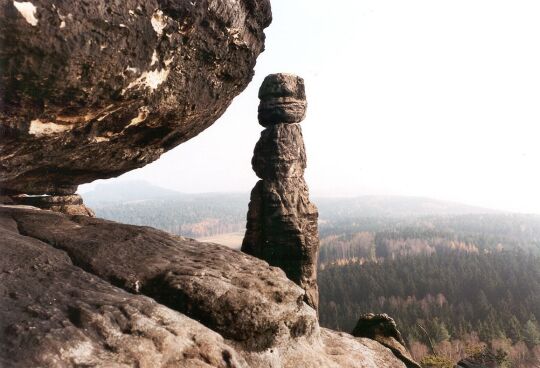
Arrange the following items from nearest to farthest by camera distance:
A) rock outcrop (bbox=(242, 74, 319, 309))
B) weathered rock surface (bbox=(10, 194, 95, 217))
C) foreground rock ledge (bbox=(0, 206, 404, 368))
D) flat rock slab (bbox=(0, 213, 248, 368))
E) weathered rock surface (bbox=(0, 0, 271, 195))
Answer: flat rock slab (bbox=(0, 213, 248, 368)), foreground rock ledge (bbox=(0, 206, 404, 368)), weathered rock surface (bbox=(0, 0, 271, 195)), weathered rock surface (bbox=(10, 194, 95, 217)), rock outcrop (bbox=(242, 74, 319, 309))

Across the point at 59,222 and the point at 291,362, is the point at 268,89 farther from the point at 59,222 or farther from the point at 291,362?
the point at 291,362

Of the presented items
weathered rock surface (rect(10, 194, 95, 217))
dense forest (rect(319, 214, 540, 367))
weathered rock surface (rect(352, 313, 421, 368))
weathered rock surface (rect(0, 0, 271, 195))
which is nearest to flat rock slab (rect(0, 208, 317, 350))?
weathered rock surface (rect(0, 0, 271, 195))

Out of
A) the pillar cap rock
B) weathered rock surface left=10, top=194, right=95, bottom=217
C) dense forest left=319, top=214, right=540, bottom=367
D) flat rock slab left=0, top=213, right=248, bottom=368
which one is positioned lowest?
dense forest left=319, top=214, right=540, bottom=367

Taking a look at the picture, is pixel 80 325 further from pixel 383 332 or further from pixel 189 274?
pixel 383 332

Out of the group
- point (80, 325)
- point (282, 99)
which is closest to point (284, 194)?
point (282, 99)

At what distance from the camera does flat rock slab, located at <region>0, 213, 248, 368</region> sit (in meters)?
5.66

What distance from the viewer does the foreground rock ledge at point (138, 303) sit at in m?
6.05

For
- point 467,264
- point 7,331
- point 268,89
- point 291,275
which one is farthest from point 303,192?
point 467,264

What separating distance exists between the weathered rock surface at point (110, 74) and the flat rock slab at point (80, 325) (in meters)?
2.78

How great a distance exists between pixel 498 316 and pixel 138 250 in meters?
103

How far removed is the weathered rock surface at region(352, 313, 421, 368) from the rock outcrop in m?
2.97

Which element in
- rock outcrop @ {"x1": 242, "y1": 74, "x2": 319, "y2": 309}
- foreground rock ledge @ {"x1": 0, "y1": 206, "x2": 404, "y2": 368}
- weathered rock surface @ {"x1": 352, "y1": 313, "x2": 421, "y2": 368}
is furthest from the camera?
rock outcrop @ {"x1": 242, "y1": 74, "x2": 319, "y2": 309}

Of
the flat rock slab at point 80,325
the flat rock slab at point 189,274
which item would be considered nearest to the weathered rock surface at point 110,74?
the flat rock slab at point 189,274

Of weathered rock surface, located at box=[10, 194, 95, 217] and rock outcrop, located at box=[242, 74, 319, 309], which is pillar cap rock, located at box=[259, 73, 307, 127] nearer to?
rock outcrop, located at box=[242, 74, 319, 309]
